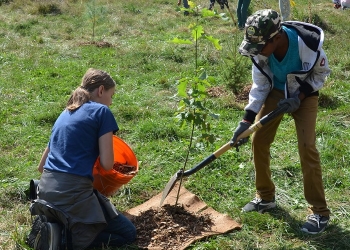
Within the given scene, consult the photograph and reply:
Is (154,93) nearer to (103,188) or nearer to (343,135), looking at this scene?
(343,135)

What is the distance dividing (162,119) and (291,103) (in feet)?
9.35

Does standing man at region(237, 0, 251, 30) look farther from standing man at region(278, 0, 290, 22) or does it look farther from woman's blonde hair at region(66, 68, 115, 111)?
woman's blonde hair at region(66, 68, 115, 111)

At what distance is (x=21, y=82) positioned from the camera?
7.93 m

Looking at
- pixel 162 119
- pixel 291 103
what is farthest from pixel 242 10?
pixel 291 103

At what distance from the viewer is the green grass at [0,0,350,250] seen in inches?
159

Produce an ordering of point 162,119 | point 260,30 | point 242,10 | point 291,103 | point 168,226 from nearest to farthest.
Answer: point 260,30 → point 291,103 → point 168,226 → point 162,119 → point 242,10

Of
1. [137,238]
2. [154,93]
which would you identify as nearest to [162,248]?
[137,238]

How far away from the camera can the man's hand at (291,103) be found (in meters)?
3.59

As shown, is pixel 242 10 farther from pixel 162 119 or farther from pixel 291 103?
pixel 291 103

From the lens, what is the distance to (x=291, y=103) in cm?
359

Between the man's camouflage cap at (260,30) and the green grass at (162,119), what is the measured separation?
1365 mm

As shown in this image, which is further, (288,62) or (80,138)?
(288,62)

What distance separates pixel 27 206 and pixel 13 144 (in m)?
1.55

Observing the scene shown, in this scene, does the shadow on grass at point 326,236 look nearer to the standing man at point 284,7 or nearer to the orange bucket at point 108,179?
the orange bucket at point 108,179
